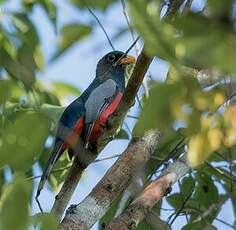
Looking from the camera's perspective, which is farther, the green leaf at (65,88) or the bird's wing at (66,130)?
the green leaf at (65,88)

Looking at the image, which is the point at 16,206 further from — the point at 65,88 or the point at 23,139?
Answer: the point at 65,88

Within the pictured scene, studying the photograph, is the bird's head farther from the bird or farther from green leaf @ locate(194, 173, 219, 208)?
green leaf @ locate(194, 173, 219, 208)

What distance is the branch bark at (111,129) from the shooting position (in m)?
2.96

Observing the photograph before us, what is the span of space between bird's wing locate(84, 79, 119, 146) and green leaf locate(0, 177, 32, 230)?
3462mm

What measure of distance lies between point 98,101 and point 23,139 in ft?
13.3

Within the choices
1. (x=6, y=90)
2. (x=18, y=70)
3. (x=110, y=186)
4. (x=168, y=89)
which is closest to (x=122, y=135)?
(x=110, y=186)

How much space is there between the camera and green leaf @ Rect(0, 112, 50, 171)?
1.33 metres

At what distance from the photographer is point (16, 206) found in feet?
4.23

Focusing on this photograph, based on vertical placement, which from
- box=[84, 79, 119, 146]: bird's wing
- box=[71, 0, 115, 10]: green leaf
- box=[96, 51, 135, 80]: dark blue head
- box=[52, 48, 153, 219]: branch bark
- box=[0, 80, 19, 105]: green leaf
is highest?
box=[96, 51, 135, 80]: dark blue head

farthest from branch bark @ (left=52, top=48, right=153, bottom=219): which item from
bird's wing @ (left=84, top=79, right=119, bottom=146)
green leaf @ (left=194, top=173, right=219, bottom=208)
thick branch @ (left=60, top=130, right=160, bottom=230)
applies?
bird's wing @ (left=84, top=79, right=119, bottom=146)

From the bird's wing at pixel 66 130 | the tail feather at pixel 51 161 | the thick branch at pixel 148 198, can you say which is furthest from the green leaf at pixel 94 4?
the tail feather at pixel 51 161

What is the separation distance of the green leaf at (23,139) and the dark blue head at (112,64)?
4522mm

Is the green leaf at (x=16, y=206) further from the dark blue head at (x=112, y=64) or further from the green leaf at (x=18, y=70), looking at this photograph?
the dark blue head at (x=112, y=64)

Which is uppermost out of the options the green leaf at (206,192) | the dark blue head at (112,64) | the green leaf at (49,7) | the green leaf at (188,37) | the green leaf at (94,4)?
the dark blue head at (112,64)
